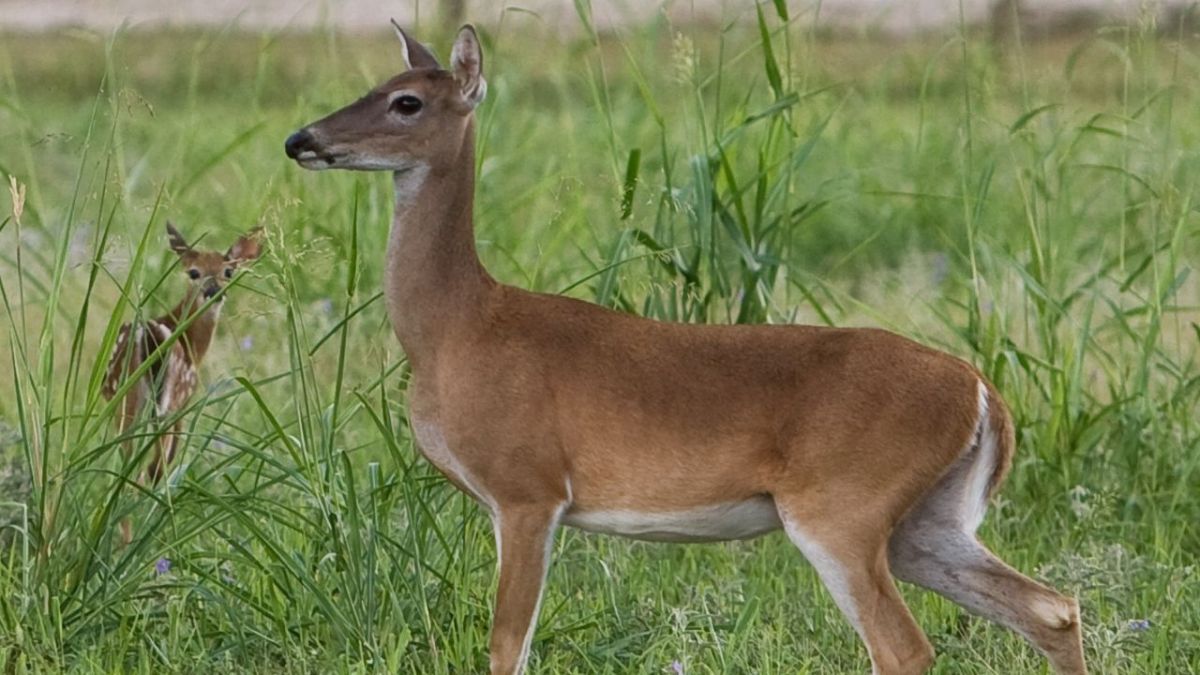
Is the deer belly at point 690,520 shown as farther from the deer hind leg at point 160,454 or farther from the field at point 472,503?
the deer hind leg at point 160,454

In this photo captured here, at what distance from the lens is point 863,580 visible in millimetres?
4504

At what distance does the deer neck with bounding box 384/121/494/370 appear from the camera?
476 cm

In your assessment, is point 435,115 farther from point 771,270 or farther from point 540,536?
point 771,270

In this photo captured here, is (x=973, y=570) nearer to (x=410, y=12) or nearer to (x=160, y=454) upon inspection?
(x=160, y=454)

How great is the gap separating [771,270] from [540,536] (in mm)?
1682

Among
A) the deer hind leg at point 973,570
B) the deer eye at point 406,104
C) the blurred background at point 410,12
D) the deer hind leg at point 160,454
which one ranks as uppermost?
the deer eye at point 406,104

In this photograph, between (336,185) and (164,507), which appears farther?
(336,185)

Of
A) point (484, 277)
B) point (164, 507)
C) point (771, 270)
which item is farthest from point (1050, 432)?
point (164, 507)

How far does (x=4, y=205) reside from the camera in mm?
10289

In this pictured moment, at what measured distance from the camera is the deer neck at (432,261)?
15.6 feet

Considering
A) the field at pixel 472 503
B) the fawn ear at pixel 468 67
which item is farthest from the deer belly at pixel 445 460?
the fawn ear at pixel 468 67

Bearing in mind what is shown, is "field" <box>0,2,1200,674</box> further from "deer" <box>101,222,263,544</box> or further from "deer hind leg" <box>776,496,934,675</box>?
"deer hind leg" <box>776,496,934,675</box>

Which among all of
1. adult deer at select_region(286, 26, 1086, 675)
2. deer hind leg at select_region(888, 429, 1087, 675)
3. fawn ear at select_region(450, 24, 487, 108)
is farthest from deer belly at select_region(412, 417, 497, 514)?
deer hind leg at select_region(888, 429, 1087, 675)

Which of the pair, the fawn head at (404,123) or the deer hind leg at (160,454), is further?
the deer hind leg at (160,454)
